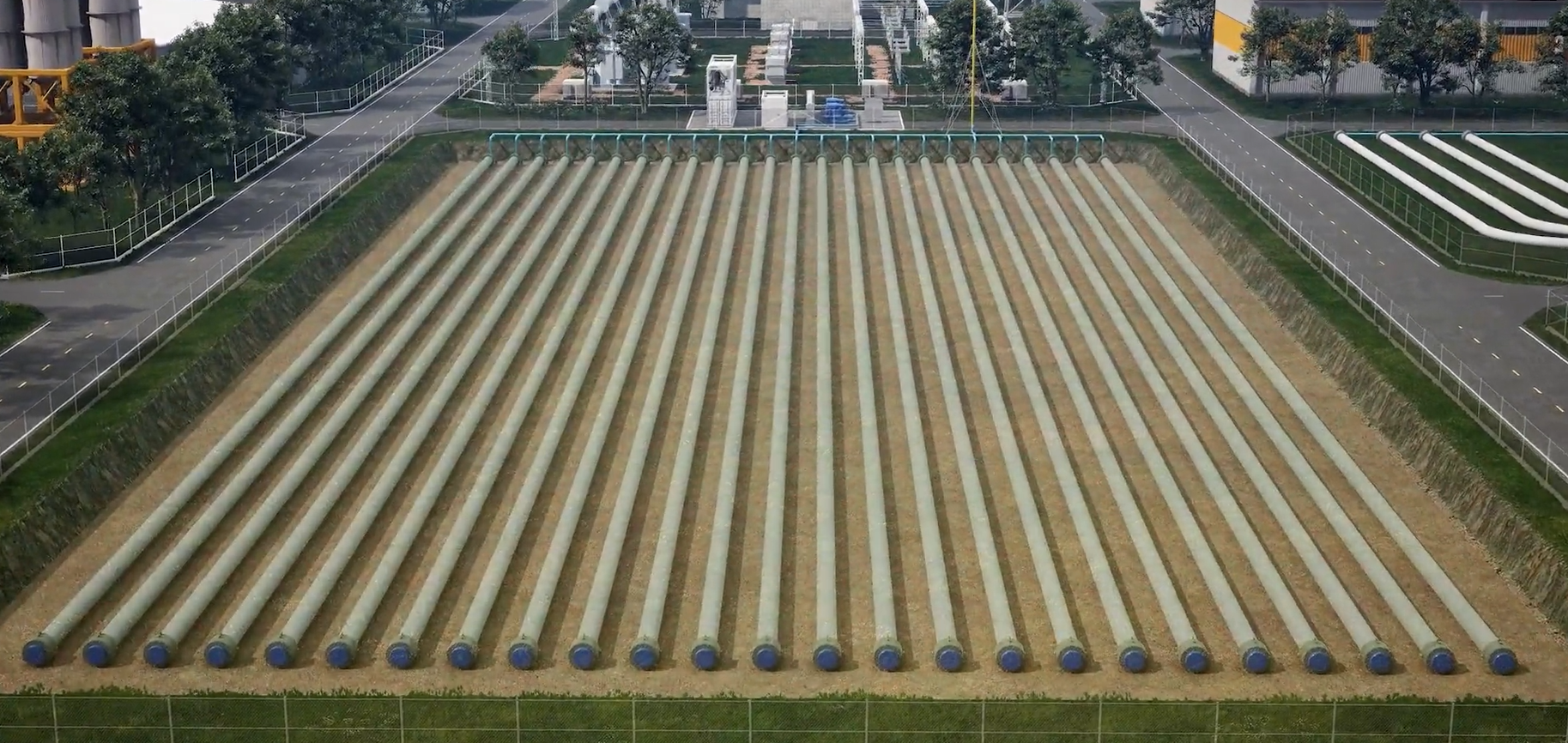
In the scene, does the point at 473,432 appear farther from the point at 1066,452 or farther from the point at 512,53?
the point at 512,53

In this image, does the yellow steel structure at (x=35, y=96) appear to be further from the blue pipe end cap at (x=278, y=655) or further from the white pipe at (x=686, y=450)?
the blue pipe end cap at (x=278, y=655)

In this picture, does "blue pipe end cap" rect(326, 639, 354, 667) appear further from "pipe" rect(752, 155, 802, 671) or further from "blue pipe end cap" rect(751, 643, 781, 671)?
"blue pipe end cap" rect(751, 643, 781, 671)

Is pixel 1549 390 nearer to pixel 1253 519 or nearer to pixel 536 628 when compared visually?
pixel 1253 519

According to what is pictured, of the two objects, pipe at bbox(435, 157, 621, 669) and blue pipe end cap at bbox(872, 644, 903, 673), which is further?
pipe at bbox(435, 157, 621, 669)

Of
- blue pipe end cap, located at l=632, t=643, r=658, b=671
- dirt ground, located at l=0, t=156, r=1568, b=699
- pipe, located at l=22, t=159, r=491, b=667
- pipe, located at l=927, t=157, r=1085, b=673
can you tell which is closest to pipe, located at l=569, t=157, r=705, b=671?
dirt ground, located at l=0, t=156, r=1568, b=699

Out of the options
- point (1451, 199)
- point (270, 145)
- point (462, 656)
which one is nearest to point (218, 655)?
point (462, 656)

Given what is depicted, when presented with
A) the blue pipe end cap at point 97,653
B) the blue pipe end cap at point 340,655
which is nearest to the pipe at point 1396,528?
the blue pipe end cap at point 340,655

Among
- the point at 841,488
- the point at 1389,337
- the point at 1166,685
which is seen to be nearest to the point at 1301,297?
the point at 1389,337
